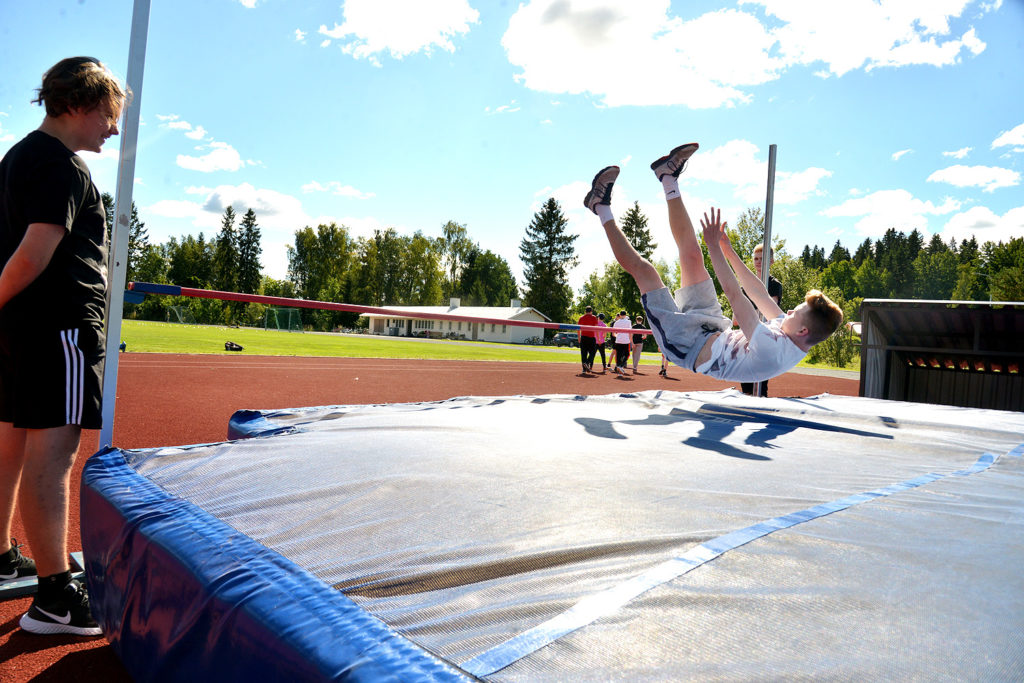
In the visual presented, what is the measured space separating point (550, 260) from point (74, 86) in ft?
154

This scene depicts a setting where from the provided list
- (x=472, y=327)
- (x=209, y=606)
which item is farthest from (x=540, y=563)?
(x=472, y=327)

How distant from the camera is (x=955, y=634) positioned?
85 cm

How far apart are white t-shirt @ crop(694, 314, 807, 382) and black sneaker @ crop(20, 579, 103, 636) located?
2786 mm

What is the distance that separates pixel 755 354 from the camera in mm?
2980

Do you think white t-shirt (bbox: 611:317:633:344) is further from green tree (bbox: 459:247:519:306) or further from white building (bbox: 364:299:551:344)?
green tree (bbox: 459:247:519:306)

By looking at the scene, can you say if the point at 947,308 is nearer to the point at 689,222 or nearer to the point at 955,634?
the point at 689,222

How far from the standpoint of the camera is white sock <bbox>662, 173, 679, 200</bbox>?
135 inches

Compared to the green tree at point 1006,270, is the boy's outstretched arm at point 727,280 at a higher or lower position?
lower

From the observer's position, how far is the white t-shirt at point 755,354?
2967 mm

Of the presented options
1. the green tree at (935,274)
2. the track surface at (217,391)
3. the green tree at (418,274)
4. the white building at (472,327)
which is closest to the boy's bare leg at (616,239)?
the track surface at (217,391)

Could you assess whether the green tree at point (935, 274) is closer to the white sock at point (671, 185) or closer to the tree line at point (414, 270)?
the tree line at point (414, 270)

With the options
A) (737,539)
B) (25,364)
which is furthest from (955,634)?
(25,364)

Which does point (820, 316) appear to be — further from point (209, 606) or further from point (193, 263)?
point (193, 263)

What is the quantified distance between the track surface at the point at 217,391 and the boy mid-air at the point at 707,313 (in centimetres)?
263
